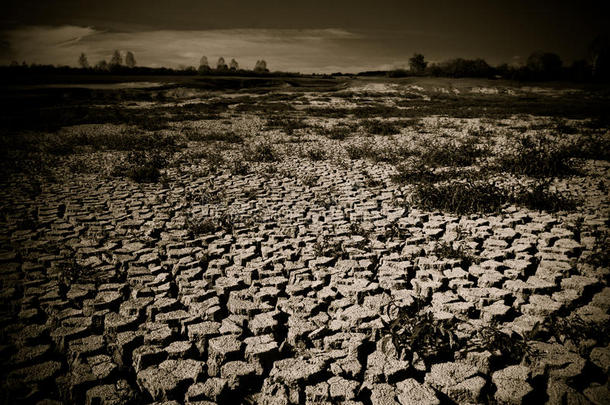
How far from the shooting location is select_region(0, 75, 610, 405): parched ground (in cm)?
254

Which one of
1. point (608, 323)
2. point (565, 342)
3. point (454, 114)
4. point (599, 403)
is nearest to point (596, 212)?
point (608, 323)

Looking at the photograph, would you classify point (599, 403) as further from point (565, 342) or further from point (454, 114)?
point (454, 114)

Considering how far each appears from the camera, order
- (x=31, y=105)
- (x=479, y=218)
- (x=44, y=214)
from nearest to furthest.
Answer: (x=479, y=218) → (x=44, y=214) → (x=31, y=105)

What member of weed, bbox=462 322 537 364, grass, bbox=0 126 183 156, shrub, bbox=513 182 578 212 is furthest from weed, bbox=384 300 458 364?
grass, bbox=0 126 183 156

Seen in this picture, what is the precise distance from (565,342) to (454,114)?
25.5 meters

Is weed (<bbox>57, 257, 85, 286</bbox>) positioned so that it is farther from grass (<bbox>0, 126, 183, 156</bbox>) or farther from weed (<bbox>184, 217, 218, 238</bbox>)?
grass (<bbox>0, 126, 183, 156</bbox>)

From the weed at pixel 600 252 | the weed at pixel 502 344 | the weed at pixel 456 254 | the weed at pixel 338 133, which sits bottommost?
the weed at pixel 502 344

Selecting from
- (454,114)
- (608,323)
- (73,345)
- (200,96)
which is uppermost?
(200,96)

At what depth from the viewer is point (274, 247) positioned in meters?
4.75

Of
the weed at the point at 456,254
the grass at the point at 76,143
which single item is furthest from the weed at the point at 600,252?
the grass at the point at 76,143

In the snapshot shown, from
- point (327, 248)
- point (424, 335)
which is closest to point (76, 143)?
point (327, 248)

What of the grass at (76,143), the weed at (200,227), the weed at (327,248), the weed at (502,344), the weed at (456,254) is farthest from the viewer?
the grass at (76,143)

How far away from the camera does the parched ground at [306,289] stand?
254 centimetres

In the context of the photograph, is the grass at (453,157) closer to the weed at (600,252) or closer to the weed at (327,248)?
the weed at (600,252)
